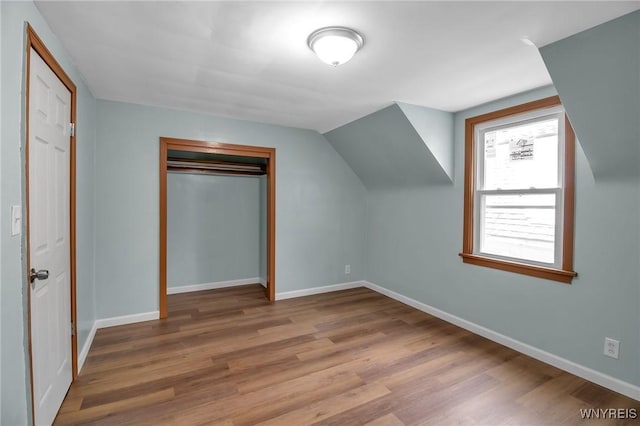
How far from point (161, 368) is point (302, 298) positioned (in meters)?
2.06

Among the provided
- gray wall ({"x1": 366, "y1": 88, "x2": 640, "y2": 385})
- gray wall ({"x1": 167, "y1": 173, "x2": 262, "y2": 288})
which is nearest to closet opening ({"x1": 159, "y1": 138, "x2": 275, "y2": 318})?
gray wall ({"x1": 167, "y1": 173, "x2": 262, "y2": 288})

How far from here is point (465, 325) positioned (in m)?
3.27

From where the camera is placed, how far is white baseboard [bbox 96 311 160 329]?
10.5 ft

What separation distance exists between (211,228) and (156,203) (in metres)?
1.34

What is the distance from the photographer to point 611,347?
2.24 metres

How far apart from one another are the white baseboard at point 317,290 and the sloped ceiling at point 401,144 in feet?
5.25

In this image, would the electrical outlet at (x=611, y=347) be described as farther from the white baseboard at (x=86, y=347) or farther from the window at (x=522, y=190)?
the white baseboard at (x=86, y=347)

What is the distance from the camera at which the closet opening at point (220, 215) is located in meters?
4.26

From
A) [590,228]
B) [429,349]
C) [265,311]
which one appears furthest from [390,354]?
[590,228]

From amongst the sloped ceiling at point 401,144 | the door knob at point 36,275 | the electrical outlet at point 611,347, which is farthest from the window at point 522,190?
the door knob at point 36,275

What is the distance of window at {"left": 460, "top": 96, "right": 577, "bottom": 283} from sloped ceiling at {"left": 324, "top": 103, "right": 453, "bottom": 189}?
268 mm

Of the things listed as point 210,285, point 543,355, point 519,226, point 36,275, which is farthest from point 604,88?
point 210,285

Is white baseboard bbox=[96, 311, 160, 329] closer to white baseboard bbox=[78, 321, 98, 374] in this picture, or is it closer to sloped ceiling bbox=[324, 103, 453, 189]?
white baseboard bbox=[78, 321, 98, 374]

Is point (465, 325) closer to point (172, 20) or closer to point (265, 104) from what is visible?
point (265, 104)
